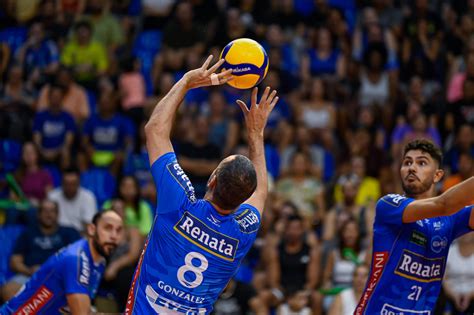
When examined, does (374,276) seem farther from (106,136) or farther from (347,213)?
(106,136)

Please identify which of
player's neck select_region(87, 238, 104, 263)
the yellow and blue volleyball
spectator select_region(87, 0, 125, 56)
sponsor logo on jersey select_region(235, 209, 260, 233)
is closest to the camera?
sponsor logo on jersey select_region(235, 209, 260, 233)

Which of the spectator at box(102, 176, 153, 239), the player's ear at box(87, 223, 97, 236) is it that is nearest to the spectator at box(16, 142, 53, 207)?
the spectator at box(102, 176, 153, 239)

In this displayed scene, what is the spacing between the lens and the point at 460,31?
720 inches

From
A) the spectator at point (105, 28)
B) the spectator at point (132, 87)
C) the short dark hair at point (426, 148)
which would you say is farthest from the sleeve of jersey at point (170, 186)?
the spectator at point (105, 28)

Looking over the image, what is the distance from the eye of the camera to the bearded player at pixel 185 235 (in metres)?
6.55

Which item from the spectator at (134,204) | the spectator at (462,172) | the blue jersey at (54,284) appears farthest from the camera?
the spectator at (134,204)

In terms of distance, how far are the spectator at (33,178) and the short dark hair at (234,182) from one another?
360 inches

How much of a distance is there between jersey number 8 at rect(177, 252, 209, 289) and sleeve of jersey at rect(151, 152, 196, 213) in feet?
1.20

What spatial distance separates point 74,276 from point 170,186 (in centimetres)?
242

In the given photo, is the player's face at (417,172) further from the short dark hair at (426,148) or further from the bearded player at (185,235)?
the bearded player at (185,235)

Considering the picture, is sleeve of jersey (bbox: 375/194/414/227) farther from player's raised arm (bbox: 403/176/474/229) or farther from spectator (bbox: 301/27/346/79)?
spectator (bbox: 301/27/346/79)

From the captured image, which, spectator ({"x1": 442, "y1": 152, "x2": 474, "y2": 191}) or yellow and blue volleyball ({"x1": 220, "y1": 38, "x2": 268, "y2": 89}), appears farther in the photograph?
spectator ({"x1": 442, "y1": 152, "x2": 474, "y2": 191})

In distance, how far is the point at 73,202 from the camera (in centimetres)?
1485

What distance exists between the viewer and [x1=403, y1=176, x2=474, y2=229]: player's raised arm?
261 inches
